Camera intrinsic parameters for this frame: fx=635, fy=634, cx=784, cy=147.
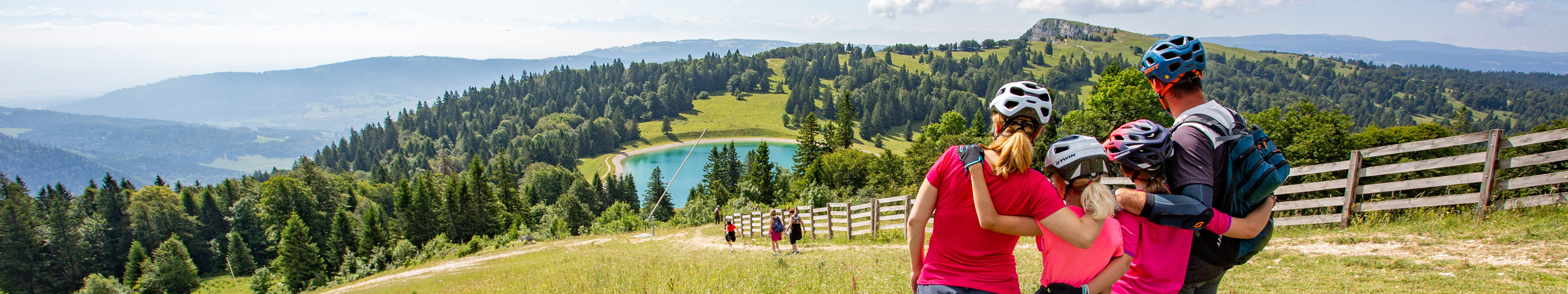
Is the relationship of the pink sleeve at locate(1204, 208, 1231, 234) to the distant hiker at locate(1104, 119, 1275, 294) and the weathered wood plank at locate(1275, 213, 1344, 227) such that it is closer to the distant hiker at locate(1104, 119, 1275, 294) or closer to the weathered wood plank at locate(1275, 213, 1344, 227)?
the distant hiker at locate(1104, 119, 1275, 294)

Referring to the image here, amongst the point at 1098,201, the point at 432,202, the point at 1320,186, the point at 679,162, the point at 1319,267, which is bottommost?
the point at 679,162

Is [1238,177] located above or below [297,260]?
above

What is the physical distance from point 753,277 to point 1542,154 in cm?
1044

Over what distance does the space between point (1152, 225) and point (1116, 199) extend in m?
0.18

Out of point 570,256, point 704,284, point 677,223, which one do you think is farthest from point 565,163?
point 704,284

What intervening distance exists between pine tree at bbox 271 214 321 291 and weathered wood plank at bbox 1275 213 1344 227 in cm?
7112

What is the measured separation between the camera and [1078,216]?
2871 mm

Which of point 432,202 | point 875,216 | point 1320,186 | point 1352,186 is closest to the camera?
point 1352,186

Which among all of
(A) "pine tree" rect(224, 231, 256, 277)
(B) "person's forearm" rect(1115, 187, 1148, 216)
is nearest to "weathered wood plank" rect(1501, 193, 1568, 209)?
(B) "person's forearm" rect(1115, 187, 1148, 216)

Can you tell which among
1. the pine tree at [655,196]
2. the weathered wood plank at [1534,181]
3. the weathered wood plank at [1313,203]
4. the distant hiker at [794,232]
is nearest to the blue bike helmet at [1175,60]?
the weathered wood plank at [1313,203]

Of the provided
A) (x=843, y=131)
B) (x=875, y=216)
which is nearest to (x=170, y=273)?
(x=843, y=131)

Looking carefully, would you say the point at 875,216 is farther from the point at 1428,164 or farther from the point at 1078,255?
the point at 1078,255

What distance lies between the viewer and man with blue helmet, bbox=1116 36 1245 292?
266 centimetres

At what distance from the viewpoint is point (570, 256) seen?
71.1ft
